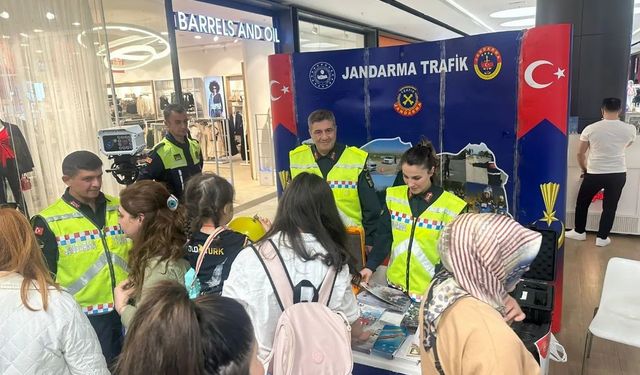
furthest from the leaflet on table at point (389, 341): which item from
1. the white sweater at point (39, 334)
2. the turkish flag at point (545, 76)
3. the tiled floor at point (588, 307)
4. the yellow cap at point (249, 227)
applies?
the turkish flag at point (545, 76)

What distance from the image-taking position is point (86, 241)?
6.73 ft

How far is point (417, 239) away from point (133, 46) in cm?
398

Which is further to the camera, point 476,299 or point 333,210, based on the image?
point 333,210

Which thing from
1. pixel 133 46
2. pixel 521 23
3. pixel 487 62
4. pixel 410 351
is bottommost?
pixel 410 351

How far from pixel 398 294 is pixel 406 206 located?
432 millimetres

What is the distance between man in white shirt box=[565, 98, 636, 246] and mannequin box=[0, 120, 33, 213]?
509 cm

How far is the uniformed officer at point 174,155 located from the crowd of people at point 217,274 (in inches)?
50.6

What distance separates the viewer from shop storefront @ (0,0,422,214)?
337cm

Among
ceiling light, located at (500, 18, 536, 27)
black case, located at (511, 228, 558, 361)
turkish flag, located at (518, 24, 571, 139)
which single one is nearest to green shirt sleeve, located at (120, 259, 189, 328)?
black case, located at (511, 228, 558, 361)

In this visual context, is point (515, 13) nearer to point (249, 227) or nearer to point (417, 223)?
point (417, 223)

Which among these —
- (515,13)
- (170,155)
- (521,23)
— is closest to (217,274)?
(170,155)

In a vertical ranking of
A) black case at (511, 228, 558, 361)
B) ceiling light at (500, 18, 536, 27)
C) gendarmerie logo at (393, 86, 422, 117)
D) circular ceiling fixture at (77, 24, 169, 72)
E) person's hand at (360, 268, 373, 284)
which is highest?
ceiling light at (500, 18, 536, 27)

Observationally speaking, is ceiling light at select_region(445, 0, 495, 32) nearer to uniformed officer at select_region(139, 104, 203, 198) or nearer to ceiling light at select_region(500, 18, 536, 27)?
ceiling light at select_region(500, 18, 536, 27)

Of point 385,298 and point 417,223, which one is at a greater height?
point 417,223
